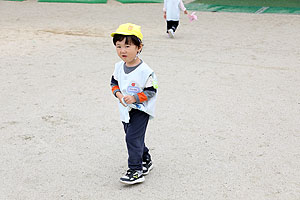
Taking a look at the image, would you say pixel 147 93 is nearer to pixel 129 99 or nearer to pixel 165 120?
pixel 129 99

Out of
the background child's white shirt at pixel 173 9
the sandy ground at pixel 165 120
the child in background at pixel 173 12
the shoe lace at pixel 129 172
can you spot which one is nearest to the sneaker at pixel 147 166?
the sandy ground at pixel 165 120

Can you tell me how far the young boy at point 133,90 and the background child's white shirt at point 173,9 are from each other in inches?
253

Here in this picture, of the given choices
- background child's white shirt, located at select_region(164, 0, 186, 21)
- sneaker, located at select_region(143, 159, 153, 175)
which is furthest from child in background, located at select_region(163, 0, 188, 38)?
sneaker, located at select_region(143, 159, 153, 175)

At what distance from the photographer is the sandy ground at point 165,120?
3576 mm

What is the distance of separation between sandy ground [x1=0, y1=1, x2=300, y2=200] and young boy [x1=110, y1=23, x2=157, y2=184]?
260mm

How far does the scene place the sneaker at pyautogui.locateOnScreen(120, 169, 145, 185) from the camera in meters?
3.50

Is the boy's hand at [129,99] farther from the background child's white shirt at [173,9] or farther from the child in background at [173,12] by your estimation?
the background child's white shirt at [173,9]

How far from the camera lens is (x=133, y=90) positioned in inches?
134

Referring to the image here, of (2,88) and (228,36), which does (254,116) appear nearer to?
(2,88)

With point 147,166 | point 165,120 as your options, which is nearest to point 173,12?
point 165,120

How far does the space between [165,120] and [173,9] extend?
532cm

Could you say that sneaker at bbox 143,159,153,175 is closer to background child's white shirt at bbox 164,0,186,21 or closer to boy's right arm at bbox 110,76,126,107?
boy's right arm at bbox 110,76,126,107

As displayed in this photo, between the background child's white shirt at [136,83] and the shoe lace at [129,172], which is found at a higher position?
the background child's white shirt at [136,83]

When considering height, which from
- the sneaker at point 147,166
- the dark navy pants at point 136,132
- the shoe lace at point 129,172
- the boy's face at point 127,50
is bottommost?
the sneaker at point 147,166
